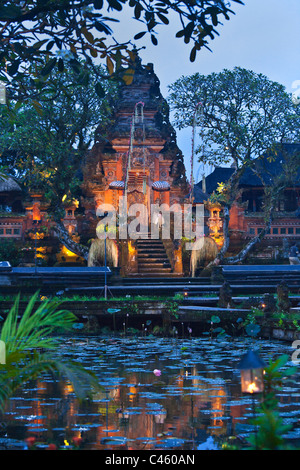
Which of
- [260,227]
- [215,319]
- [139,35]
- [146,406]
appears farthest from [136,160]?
[146,406]

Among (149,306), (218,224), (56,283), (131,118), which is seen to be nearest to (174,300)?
(149,306)

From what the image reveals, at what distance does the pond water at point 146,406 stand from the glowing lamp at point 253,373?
0.72 metres

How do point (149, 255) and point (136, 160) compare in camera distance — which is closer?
point (149, 255)

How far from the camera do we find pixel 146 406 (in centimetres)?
543

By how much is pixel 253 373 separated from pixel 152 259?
20.7m

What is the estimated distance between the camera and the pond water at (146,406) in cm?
432

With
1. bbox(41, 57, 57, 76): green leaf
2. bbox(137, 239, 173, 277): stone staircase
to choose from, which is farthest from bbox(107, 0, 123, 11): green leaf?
bbox(137, 239, 173, 277): stone staircase

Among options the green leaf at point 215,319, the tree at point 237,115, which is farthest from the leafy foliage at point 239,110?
the green leaf at point 215,319

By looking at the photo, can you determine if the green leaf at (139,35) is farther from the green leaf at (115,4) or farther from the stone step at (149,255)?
the stone step at (149,255)

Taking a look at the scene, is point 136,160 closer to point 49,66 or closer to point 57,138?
point 57,138

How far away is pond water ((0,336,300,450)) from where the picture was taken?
14.2 feet

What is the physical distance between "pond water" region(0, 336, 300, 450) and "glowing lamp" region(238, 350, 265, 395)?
28.2 inches
